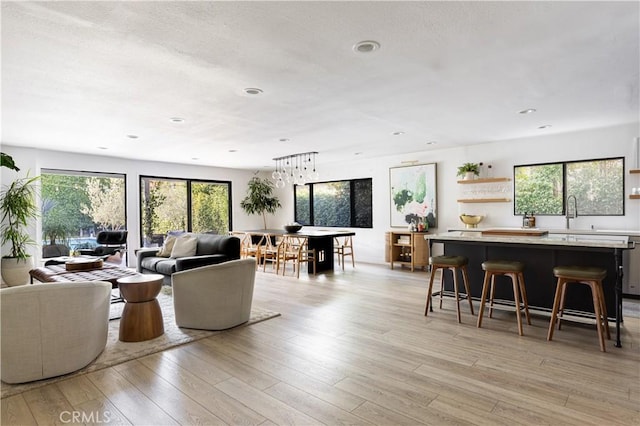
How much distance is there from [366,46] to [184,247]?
4.46 m

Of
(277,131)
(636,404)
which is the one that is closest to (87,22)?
(277,131)

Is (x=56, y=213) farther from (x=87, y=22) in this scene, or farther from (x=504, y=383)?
(x=504, y=383)

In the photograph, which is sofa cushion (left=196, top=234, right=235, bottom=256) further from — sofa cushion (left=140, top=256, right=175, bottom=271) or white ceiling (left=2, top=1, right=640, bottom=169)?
white ceiling (left=2, top=1, right=640, bottom=169)

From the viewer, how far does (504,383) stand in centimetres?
251

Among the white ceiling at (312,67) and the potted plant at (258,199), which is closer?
the white ceiling at (312,67)

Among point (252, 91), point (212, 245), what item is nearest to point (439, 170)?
point (212, 245)

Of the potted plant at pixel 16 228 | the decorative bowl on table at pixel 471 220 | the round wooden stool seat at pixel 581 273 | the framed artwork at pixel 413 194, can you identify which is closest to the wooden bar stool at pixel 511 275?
the round wooden stool seat at pixel 581 273

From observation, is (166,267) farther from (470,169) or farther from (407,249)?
(470,169)

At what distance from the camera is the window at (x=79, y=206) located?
686 centimetres

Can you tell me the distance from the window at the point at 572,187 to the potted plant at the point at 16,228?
8.27m

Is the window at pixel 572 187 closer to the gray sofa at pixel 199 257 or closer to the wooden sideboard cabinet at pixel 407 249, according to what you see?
the wooden sideboard cabinet at pixel 407 249

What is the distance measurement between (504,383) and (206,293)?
2662mm

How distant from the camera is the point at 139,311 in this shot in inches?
133

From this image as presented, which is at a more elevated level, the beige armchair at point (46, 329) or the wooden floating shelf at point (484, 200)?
the wooden floating shelf at point (484, 200)
